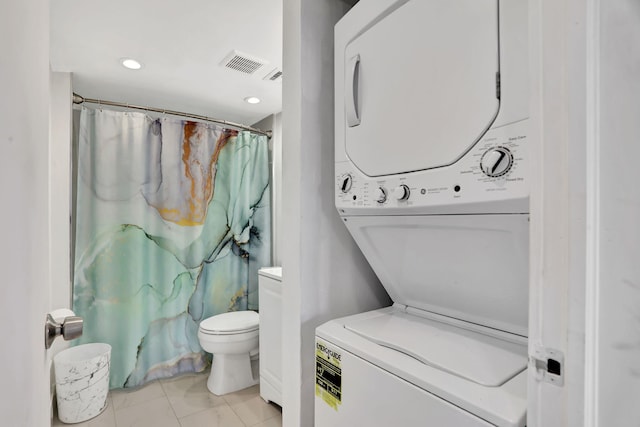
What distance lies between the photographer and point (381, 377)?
83 centimetres

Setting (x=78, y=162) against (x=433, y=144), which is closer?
(x=433, y=144)

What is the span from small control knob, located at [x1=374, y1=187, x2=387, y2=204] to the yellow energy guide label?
0.48 metres

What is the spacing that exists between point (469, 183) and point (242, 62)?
1.94m

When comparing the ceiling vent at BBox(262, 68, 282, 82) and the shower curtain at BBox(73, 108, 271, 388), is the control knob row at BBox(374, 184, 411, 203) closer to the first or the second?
the ceiling vent at BBox(262, 68, 282, 82)

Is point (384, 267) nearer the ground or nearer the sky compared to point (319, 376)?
nearer the sky

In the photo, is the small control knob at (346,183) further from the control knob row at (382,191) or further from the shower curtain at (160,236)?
the shower curtain at (160,236)

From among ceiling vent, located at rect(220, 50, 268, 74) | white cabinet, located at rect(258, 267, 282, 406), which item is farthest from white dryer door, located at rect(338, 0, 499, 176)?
white cabinet, located at rect(258, 267, 282, 406)

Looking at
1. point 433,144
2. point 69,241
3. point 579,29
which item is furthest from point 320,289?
point 69,241

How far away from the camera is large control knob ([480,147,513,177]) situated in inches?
26.2

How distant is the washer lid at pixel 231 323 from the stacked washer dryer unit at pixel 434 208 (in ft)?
4.83
